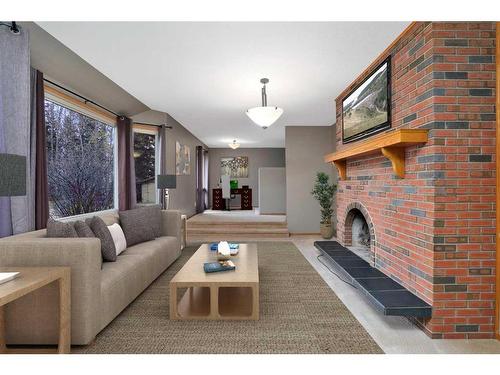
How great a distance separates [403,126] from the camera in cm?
273

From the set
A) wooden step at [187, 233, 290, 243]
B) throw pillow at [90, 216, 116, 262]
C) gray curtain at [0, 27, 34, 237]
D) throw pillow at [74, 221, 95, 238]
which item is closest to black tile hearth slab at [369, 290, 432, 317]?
throw pillow at [90, 216, 116, 262]

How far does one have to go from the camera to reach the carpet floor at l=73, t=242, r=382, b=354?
6.82 ft

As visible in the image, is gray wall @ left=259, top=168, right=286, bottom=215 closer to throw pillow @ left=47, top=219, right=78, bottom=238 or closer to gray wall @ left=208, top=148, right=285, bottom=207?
gray wall @ left=208, top=148, right=285, bottom=207

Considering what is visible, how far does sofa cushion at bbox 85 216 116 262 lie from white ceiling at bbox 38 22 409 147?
1791 millimetres

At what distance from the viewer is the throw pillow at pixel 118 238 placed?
10.7 feet

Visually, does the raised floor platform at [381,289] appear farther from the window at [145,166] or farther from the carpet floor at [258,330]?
the window at [145,166]

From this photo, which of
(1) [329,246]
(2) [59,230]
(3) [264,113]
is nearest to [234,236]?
(1) [329,246]

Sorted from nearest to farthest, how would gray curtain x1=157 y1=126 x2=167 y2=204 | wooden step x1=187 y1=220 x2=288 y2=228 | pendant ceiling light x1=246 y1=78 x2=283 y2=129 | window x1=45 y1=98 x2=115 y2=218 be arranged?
pendant ceiling light x1=246 y1=78 x2=283 y2=129 → window x1=45 y1=98 x2=115 y2=218 → gray curtain x1=157 y1=126 x2=167 y2=204 → wooden step x1=187 y1=220 x2=288 y2=228

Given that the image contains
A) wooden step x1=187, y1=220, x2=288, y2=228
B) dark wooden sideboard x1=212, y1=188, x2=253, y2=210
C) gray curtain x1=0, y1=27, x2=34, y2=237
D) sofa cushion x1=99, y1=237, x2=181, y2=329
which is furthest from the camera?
dark wooden sideboard x1=212, y1=188, x2=253, y2=210

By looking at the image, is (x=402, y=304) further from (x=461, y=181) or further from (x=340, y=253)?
(x=340, y=253)

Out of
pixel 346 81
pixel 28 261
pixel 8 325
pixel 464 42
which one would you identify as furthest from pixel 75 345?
pixel 346 81
